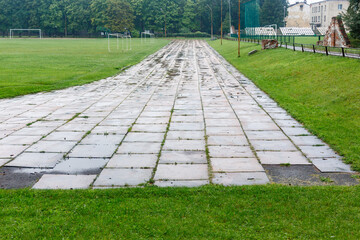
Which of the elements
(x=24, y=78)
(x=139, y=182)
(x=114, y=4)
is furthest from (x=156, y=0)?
(x=139, y=182)

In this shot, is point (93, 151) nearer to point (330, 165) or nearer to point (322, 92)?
point (330, 165)

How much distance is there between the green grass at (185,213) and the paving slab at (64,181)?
34cm

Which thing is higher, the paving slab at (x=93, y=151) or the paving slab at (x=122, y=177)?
the paving slab at (x=93, y=151)

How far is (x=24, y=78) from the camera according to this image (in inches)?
752

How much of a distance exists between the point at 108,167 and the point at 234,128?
3977mm

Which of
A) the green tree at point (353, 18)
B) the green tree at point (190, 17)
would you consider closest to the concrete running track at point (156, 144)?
the green tree at point (353, 18)

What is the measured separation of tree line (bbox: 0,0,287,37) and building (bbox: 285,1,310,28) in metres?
4.53

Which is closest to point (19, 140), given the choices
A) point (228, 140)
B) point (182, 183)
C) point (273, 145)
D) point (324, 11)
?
point (182, 183)

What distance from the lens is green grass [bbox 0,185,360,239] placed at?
430 cm

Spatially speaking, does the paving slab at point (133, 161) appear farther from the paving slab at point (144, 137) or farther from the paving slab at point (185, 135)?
the paving slab at point (185, 135)

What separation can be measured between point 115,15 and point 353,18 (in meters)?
83.1

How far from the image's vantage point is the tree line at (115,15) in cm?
9962

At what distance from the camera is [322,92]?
1365 cm

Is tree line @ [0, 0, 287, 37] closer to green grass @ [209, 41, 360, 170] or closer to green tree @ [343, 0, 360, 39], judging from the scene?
green tree @ [343, 0, 360, 39]
